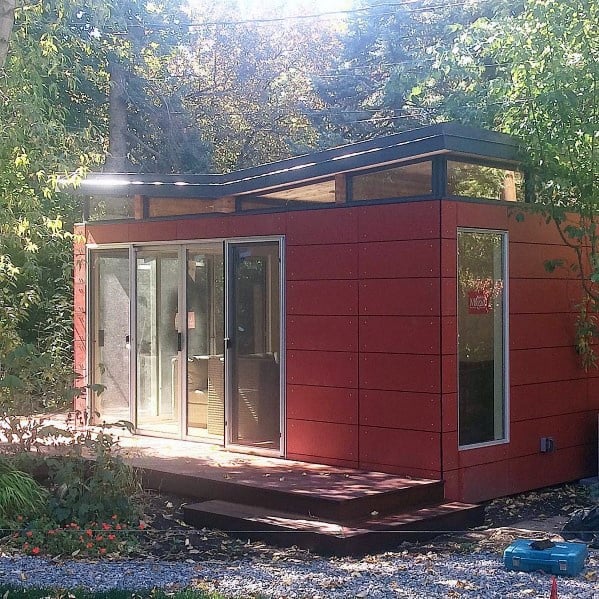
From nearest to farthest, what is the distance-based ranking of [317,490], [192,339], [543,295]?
[317,490] < [543,295] < [192,339]

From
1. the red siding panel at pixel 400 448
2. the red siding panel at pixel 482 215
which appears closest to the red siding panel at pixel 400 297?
the red siding panel at pixel 482 215

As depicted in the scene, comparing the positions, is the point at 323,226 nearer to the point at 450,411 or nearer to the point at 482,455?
the point at 450,411

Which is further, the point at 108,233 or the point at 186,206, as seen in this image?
the point at 108,233

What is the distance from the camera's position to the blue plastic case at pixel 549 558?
5.59 metres

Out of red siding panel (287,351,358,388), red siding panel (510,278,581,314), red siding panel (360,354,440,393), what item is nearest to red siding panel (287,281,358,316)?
red siding panel (287,351,358,388)

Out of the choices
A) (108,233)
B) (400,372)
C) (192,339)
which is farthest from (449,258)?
(108,233)

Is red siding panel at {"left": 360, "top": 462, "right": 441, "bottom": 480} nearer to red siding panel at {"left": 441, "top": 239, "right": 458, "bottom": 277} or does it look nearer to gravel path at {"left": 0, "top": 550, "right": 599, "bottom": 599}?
gravel path at {"left": 0, "top": 550, "right": 599, "bottom": 599}

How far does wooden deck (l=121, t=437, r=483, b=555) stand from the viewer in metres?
6.63

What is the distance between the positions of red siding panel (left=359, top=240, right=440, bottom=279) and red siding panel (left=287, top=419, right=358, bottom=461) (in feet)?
4.44

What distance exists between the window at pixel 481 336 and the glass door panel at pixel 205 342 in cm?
249

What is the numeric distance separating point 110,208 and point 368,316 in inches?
148

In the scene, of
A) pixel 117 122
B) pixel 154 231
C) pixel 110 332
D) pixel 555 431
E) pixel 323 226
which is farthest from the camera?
pixel 117 122

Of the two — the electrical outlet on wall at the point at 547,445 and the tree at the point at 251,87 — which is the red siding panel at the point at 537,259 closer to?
the electrical outlet on wall at the point at 547,445

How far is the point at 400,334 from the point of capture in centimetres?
790
